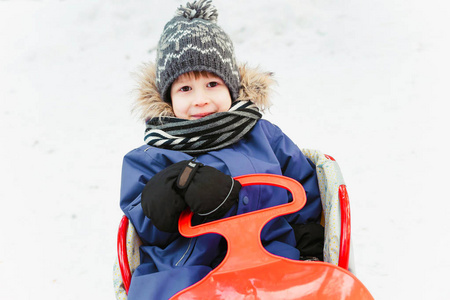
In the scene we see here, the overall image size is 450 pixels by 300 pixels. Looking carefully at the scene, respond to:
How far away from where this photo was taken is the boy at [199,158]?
1047 millimetres

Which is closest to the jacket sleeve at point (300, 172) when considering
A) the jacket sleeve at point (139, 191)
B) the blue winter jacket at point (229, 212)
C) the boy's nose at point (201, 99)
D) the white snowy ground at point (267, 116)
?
the blue winter jacket at point (229, 212)

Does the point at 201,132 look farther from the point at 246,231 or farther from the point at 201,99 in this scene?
the point at 246,231

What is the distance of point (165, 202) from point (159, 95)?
1.65 feet

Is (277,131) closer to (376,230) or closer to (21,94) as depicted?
(376,230)

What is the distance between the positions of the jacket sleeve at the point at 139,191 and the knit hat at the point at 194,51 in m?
0.25

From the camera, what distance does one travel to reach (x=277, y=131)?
56.4 inches

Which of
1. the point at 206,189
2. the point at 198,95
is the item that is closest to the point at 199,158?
the point at 198,95

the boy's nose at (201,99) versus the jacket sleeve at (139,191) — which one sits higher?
the boy's nose at (201,99)

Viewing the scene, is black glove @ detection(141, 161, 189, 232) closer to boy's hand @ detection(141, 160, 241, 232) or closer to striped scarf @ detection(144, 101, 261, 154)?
boy's hand @ detection(141, 160, 241, 232)

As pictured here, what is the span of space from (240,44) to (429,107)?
4.15 feet

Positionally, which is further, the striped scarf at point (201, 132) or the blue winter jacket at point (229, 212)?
the striped scarf at point (201, 132)

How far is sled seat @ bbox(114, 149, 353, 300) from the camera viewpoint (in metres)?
1.05

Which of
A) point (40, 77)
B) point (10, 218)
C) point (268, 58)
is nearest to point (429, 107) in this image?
point (268, 58)

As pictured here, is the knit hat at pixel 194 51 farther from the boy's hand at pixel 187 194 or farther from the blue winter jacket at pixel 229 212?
the boy's hand at pixel 187 194
